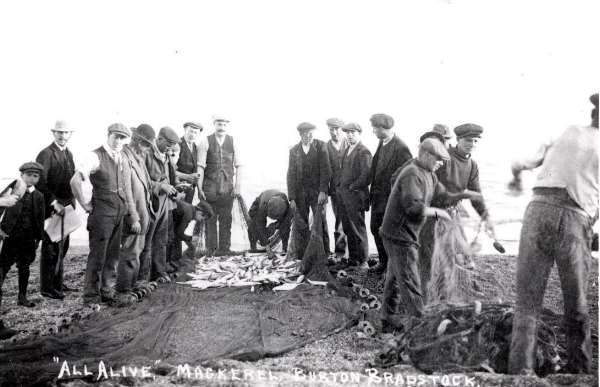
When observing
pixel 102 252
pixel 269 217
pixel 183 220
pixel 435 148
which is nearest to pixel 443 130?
pixel 435 148

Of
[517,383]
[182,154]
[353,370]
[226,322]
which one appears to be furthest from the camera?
[182,154]

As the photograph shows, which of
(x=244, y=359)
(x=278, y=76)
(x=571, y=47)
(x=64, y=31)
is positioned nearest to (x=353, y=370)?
(x=244, y=359)

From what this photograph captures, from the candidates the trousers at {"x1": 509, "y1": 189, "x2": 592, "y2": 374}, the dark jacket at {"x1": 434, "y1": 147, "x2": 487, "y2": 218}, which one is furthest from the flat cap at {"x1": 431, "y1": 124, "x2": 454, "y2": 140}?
the trousers at {"x1": 509, "y1": 189, "x2": 592, "y2": 374}

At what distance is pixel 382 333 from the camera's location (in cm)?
345

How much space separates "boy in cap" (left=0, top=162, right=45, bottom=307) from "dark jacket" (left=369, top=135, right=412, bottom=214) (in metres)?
2.78

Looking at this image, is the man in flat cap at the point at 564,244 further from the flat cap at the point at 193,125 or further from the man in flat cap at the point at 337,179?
the flat cap at the point at 193,125

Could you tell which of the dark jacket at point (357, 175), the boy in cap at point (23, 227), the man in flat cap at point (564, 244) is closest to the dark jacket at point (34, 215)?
the boy in cap at point (23, 227)

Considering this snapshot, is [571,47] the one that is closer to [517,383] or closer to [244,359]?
[517,383]

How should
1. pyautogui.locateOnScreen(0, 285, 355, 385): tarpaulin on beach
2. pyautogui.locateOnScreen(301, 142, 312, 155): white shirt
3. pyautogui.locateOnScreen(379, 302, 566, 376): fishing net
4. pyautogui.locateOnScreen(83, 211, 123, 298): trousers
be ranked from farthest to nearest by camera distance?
pyautogui.locateOnScreen(301, 142, 312, 155): white shirt < pyautogui.locateOnScreen(83, 211, 123, 298): trousers < pyautogui.locateOnScreen(0, 285, 355, 385): tarpaulin on beach < pyautogui.locateOnScreen(379, 302, 566, 376): fishing net

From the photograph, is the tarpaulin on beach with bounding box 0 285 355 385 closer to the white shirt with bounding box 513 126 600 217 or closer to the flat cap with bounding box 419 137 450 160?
the flat cap with bounding box 419 137 450 160

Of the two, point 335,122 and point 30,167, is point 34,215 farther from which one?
point 335,122

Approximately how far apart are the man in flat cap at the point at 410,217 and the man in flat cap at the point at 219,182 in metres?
1.98

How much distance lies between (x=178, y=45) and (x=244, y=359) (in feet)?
8.16

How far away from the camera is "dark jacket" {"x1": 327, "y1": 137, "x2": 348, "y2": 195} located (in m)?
4.90
